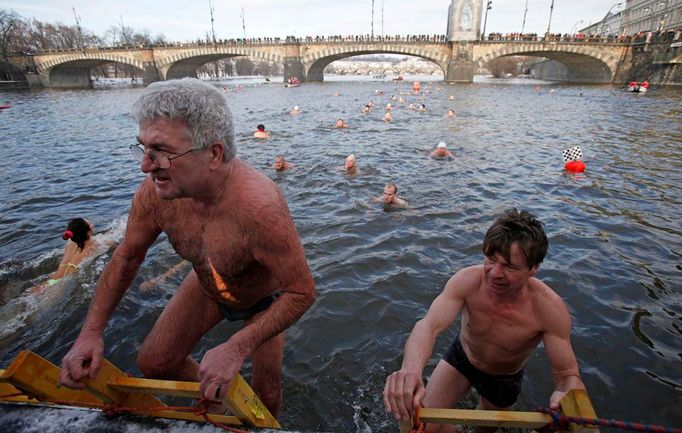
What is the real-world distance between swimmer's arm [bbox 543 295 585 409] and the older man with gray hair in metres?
1.78

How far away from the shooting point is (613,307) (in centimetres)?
491

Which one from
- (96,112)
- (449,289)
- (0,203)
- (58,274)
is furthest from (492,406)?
(96,112)

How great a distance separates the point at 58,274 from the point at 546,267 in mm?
7823

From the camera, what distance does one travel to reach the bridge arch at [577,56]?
4878 centimetres

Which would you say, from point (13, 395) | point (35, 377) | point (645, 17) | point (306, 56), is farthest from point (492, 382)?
point (645, 17)

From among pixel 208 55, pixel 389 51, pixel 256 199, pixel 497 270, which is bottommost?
pixel 497 270

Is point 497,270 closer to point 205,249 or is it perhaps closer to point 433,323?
point 433,323

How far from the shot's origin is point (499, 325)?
2859 millimetres

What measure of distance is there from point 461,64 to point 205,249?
62560 mm

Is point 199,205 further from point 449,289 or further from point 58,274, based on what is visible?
point 58,274

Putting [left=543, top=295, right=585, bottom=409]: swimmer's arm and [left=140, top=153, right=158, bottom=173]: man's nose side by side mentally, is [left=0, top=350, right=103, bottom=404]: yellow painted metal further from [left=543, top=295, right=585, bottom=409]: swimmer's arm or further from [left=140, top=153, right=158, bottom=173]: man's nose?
[left=543, top=295, right=585, bottom=409]: swimmer's arm

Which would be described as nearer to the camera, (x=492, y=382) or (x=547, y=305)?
(x=547, y=305)

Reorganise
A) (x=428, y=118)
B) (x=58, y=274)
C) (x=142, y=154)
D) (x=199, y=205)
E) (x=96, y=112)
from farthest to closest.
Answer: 1. (x=96, y=112)
2. (x=428, y=118)
3. (x=58, y=274)
4. (x=199, y=205)
5. (x=142, y=154)

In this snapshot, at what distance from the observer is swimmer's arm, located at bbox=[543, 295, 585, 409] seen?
8.10 ft
